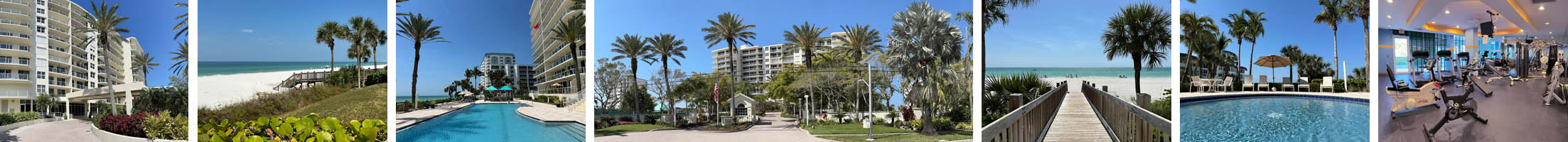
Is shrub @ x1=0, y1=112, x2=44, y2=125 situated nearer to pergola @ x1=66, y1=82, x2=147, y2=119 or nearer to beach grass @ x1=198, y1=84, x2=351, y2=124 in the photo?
pergola @ x1=66, y1=82, x2=147, y2=119

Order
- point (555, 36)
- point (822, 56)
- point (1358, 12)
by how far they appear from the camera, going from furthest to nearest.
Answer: point (822, 56), point (555, 36), point (1358, 12)

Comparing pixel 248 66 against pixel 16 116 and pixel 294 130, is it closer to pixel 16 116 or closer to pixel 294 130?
pixel 294 130

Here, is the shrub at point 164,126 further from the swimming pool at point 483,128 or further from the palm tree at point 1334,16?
the palm tree at point 1334,16

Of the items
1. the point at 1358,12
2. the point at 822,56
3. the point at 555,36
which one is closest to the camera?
the point at 1358,12

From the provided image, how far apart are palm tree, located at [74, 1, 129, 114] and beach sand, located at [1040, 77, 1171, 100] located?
5.91 meters

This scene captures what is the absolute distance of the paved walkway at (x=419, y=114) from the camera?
4.27 m

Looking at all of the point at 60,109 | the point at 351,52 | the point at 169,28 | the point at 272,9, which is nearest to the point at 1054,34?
the point at 351,52

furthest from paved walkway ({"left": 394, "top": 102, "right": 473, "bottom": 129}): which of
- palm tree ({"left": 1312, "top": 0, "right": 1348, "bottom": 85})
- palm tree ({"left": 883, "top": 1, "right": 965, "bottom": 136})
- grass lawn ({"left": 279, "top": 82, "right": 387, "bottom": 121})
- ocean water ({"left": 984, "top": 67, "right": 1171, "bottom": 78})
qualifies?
palm tree ({"left": 1312, "top": 0, "right": 1348, "bottom": 85})

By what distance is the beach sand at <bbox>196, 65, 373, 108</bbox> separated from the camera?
4.30m

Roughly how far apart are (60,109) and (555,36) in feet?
9.81

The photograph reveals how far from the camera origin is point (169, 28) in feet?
15.1

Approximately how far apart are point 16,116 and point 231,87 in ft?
4.26

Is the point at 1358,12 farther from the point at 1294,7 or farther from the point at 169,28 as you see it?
the point at 169,28

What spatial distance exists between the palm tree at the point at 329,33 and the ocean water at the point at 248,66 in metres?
0.11
